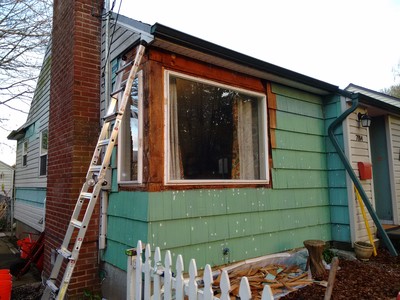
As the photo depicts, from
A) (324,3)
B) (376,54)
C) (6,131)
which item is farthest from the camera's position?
(376,54)

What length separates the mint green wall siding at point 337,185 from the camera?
17.1ft

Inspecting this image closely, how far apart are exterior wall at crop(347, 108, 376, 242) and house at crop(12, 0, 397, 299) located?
4 centimetres

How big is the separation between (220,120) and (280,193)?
1.54m

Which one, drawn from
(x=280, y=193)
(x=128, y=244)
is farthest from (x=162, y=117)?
(x=280, y=193)

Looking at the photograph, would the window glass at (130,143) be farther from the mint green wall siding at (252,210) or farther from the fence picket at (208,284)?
the fence picket at (208,284)

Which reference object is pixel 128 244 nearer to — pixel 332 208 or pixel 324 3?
pixel 332 208

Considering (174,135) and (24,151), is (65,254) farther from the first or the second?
(24,151)

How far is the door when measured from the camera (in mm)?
6508

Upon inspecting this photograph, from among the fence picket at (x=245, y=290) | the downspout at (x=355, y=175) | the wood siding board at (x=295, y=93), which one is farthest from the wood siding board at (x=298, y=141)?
the fence picket at (x=245, y=290)

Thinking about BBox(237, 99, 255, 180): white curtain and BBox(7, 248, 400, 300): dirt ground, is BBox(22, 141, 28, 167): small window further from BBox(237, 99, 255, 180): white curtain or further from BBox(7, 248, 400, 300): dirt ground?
BBox(237, 99, 255, 180): white curtain

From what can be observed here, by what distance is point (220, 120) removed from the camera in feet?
13.8

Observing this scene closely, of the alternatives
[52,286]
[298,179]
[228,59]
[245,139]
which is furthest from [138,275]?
[298,179]

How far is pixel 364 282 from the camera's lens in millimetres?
3908

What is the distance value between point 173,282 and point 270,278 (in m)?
1.95
